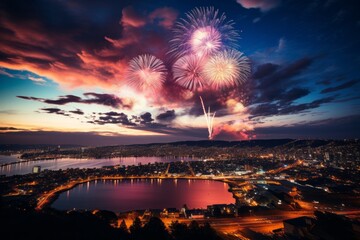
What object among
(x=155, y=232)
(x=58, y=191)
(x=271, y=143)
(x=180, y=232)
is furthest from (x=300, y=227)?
(x=271, y=143)

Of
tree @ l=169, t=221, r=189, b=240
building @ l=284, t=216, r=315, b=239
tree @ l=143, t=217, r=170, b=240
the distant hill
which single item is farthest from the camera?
the distant hill

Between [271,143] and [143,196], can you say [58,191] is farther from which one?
[271,143]

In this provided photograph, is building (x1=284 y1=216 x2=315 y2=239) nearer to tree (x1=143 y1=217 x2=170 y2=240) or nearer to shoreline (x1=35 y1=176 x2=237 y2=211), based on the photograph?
tree (x1=143 y1=217 x2=170 y2=240)

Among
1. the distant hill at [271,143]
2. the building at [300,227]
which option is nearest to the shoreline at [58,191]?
the building at [300,227]

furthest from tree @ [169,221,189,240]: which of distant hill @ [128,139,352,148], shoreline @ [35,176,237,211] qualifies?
distant hill @ [128,139,352,148]

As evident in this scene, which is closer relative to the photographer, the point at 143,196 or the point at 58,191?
the point at 143,196

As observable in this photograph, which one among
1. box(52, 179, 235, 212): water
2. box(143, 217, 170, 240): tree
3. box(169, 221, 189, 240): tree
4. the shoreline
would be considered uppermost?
box(143, 217, 170, 240): tree

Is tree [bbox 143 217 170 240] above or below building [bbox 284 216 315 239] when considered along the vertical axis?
above

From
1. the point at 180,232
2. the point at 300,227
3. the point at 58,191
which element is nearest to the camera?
the point at 180,232

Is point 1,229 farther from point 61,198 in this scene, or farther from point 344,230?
point 61,198

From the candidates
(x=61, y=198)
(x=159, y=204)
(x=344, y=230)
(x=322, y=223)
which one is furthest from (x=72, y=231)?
(x=61, y=198)
